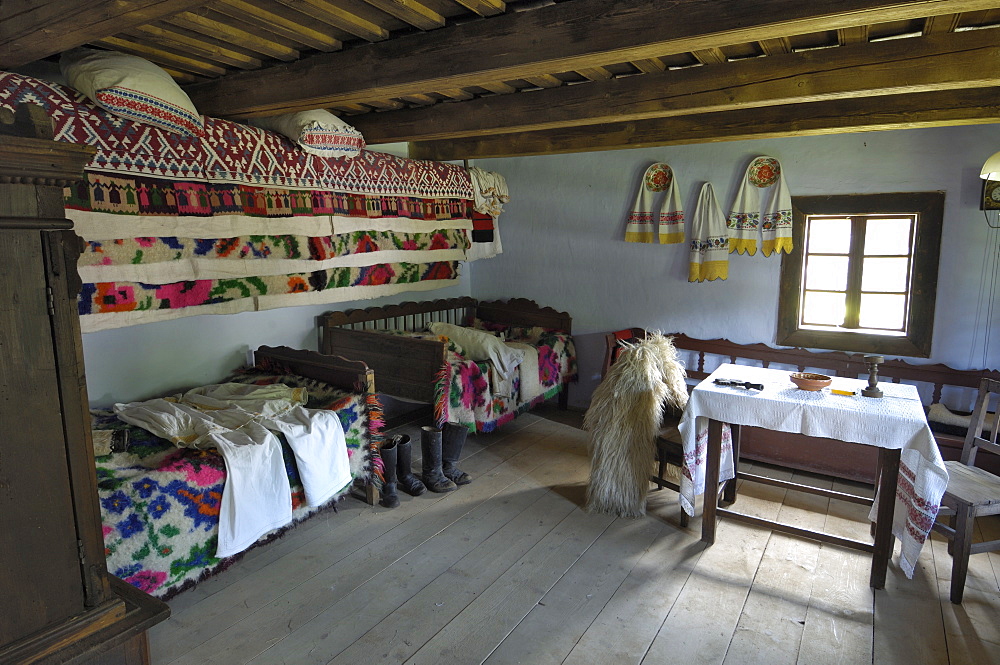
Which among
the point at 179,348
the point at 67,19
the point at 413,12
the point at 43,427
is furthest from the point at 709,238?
the point at 43,427

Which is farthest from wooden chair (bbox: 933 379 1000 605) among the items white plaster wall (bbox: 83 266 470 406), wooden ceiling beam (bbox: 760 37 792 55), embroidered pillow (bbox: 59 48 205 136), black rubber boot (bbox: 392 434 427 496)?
white plaster wall (bbox: 83 266 470 406)

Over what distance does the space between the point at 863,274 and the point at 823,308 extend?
1.09 feet

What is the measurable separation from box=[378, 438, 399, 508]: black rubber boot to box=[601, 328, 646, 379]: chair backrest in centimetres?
198

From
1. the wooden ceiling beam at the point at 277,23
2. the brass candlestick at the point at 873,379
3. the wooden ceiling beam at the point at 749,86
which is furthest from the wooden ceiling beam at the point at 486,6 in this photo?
the brass candlestick at the point at 873,379

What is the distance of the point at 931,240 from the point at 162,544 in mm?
4449

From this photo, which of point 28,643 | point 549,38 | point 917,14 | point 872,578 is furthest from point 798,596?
point 28,643

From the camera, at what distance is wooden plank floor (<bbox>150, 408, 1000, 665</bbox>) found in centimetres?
222

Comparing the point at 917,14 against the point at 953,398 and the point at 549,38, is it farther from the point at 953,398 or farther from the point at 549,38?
the point at 953,398

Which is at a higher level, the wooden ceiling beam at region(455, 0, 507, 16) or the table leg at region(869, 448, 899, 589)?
the wooden ceiling beam at region(455, 0, 507, 16)

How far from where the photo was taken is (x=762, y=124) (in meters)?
3.46

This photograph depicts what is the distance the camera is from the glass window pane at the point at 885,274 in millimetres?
4020

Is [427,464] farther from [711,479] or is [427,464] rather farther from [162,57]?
[162,57]

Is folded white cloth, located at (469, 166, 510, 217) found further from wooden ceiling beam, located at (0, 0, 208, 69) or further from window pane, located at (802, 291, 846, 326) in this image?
wooden ceiling beam, located at (0, 0, 208, 69)

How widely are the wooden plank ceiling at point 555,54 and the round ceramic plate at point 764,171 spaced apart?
860 mm
